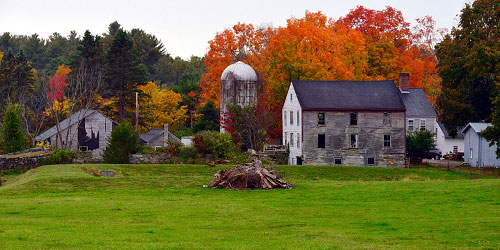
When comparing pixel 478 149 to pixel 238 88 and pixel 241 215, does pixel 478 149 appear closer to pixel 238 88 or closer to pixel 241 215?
pixel 238 88

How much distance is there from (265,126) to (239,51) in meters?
20.5

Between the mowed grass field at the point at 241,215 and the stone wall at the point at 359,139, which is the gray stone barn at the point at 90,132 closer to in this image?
the stone wall at the point at 359,139

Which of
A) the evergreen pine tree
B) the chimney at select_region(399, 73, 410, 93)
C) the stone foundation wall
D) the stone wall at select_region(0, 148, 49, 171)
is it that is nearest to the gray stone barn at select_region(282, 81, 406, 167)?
the chimney at select_region(399, 73, 410, 93)

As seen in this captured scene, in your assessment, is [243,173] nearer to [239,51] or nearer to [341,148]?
[341,148]

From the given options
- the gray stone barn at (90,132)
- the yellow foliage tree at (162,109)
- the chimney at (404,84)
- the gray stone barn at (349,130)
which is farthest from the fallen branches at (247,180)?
the yellow foliage tree at (162,109)

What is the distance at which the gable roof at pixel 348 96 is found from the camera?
Answer: 7012 centimetres

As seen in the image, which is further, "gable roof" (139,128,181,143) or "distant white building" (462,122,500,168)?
"gable roof" (139,128,181,143)

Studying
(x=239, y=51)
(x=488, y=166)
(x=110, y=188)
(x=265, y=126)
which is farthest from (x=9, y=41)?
(x=110, y=188)

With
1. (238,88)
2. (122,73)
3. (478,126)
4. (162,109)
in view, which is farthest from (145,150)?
(162,109)

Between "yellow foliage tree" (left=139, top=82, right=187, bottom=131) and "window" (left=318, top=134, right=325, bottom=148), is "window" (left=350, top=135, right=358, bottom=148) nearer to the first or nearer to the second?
"window" (left=318, top=134, right=325, bottom=148)

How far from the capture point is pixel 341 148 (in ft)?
230

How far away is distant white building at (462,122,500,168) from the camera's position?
6906cm

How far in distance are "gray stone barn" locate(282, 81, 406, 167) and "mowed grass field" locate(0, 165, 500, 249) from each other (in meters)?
23.6

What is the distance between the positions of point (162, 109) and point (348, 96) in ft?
125
